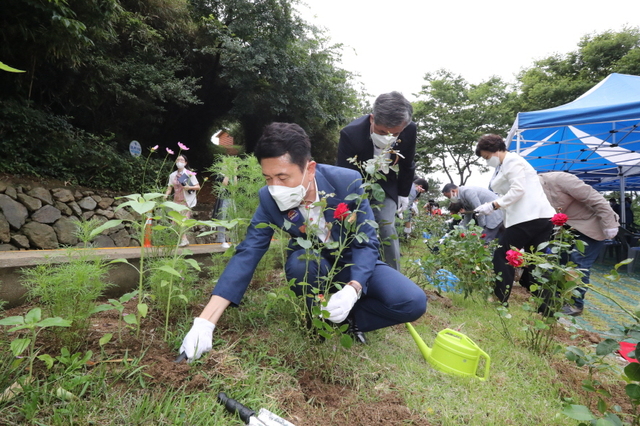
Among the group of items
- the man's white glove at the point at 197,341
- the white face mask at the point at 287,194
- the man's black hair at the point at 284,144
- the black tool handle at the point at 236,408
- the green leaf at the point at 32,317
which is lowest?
the black tool handle at the point at 236,408

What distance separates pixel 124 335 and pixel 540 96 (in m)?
18.1

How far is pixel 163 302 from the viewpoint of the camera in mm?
1788

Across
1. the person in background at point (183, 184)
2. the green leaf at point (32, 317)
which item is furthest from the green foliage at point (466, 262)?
the person in background at point (183, 184)

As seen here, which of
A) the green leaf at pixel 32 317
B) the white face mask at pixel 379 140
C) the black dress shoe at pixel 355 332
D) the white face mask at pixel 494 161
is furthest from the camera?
the white face mask at pixel 494 161

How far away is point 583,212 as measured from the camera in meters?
3.14

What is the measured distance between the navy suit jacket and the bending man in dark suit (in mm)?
496

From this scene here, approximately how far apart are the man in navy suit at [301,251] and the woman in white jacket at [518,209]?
5.18 ft

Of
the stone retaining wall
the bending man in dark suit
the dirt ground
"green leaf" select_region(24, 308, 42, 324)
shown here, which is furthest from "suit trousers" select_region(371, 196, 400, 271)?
the stone retaining wall

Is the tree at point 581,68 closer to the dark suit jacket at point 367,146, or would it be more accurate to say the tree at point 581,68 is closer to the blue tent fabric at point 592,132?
the blue tent fabric at point 592,132

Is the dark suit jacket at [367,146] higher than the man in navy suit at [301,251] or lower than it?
higher

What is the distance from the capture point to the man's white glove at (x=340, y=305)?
1406 millimetres

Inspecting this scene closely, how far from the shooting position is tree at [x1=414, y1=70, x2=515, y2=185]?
16.5m

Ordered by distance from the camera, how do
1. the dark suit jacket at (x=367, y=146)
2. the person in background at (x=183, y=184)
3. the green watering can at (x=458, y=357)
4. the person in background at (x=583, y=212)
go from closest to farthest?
Answer: the green watering can at (x=458, y=357), the dark suit jacket at (x=367, y=146), the person in background at (x=583, y=212), the person in background at (x=183, y=184)

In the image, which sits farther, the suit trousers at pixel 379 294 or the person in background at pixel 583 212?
the person in background at pixel 583 212
